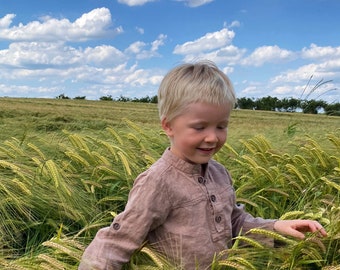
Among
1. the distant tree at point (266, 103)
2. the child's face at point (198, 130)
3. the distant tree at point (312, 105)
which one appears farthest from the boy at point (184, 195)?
the distant tree at point (266, 103)

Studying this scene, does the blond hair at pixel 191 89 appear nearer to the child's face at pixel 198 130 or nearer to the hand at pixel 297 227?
the child's face at pixel 198 130

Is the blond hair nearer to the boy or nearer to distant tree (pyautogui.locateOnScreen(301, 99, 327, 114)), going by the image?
the boy

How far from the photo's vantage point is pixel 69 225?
2918 mm

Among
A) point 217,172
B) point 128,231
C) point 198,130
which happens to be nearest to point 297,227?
point 217,172

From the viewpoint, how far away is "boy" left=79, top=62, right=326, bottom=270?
179 centimetres

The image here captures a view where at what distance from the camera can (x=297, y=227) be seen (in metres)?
1.93

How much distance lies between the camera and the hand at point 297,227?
1866 millimetres

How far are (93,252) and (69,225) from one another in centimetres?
118

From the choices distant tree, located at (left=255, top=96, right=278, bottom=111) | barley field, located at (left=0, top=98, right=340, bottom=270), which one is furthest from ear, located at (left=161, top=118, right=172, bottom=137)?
distant tree, located at (left=255, top=96, right=278, bottom=111)

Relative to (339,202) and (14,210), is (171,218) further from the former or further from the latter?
(14,210)

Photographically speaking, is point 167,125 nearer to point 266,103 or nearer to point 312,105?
point 312,105

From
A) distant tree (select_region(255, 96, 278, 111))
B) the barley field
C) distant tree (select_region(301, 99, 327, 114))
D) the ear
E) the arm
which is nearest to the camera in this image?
the arm

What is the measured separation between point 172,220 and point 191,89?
47cm

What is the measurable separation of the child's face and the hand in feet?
1.25
